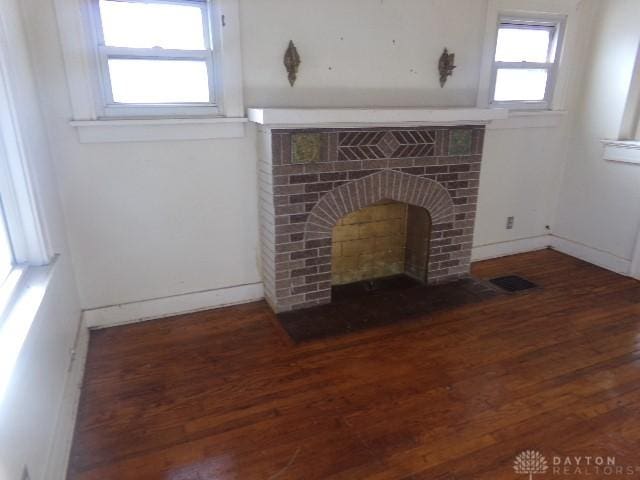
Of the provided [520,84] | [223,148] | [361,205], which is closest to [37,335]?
[223,148]

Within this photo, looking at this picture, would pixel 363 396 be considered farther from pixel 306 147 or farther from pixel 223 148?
pixel 223 148

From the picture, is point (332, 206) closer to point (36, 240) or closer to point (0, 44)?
point (36, 240)

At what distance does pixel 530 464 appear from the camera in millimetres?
1719

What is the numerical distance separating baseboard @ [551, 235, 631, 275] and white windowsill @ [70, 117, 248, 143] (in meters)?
3.12

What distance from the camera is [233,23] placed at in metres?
2.54

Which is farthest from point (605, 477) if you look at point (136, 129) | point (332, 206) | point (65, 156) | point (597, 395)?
point (65, 156)

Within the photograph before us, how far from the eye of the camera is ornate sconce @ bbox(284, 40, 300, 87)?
268 cm

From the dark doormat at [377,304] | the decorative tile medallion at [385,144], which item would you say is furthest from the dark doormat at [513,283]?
the decorative tile medallion at [385,144]

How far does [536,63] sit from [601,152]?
0.92 metres

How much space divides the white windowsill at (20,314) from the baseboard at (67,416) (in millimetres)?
487

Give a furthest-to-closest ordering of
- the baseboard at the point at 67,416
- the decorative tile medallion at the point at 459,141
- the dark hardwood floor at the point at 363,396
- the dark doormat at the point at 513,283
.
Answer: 1. the dark doormat at the point at 513,283
2. the decorative tile medallion at the point at 459,141
3. the dark hardwood floor at the point at 363,396
4. the baseboard at the point at 67,416

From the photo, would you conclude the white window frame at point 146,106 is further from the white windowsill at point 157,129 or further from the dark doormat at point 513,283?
the dark doormat at point 513,283

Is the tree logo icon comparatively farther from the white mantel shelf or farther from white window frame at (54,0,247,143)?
white window frame at (54,0,247,143)

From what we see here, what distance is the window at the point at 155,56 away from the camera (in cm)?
240
